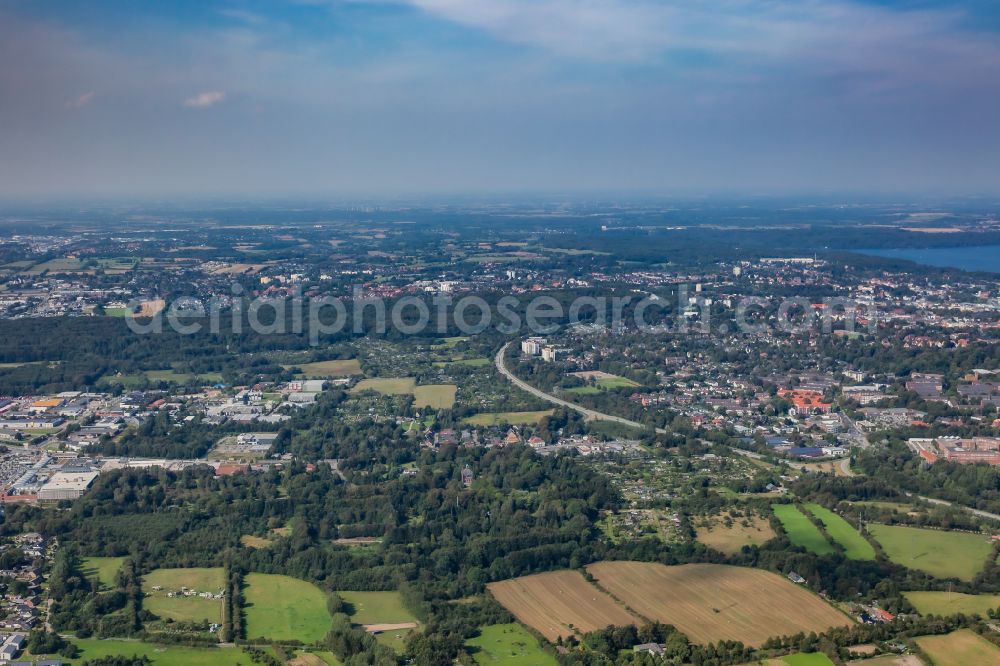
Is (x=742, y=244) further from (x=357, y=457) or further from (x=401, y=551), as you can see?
(x=401, y=551)

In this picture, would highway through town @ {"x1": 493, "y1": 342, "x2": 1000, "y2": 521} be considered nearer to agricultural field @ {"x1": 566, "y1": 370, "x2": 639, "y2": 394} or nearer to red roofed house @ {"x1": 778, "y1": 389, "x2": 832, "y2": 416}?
agricultural field @ {"x1": 566, "y1": 370, "x2": 639, "y2": 394}

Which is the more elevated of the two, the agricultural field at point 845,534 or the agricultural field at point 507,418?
the agricultural field at point 507,418

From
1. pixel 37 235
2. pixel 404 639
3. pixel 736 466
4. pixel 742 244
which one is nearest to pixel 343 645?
pixel 404 639

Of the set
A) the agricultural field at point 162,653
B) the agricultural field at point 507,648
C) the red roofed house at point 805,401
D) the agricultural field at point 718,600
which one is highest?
the red roofed house at point 805,401

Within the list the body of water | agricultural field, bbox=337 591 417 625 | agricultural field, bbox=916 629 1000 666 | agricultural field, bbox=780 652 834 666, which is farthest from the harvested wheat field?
the body of water

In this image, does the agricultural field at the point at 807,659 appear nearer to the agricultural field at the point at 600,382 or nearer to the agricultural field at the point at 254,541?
the agricultural field at the point at 254,541

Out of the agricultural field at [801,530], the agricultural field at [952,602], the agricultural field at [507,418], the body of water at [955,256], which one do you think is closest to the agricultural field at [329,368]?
the agricultural field at [507,418]
